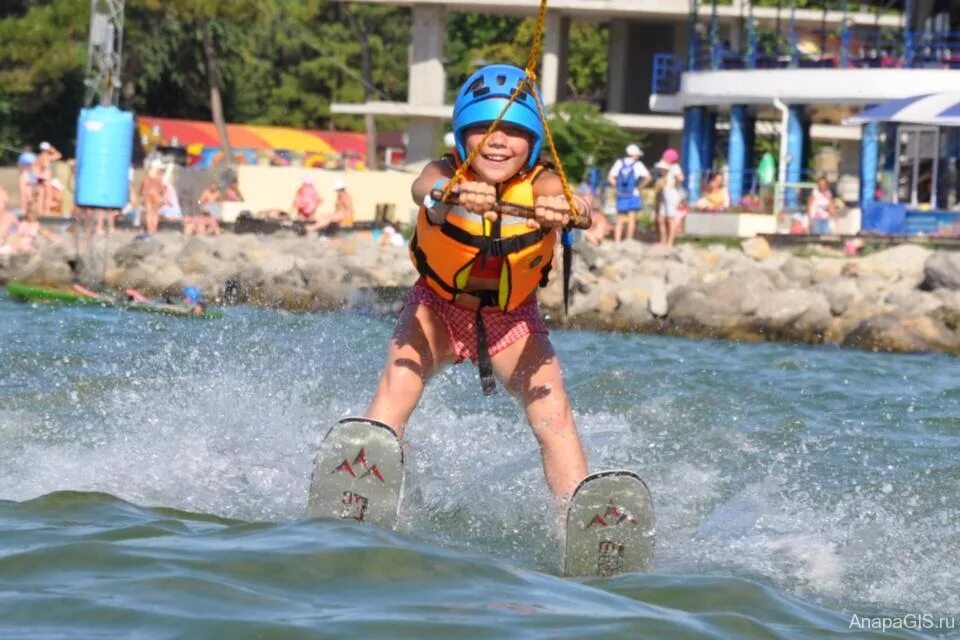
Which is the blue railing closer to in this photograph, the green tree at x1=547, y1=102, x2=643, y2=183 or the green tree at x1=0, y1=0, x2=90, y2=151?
the green tree at x1=547, y1=102, x2=643, y2=183

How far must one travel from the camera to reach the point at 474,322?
6.16 meters

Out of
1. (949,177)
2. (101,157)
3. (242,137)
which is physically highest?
(242,137)

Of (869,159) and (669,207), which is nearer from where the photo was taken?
(669,207)

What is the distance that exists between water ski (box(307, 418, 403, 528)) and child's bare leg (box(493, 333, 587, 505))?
579mm

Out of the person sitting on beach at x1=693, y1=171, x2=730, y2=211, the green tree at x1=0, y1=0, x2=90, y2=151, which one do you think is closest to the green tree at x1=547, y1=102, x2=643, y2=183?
the person sitting on beach at x1=693, y1=171, x2=730, y2=211

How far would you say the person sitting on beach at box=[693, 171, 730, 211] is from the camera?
26.5 m

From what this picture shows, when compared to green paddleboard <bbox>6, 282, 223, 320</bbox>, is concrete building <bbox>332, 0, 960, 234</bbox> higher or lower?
higher

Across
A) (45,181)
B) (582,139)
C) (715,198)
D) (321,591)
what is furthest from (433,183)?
(582,139)

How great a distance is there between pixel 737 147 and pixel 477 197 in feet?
87.4

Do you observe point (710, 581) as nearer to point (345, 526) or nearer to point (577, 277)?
point (345, 526)

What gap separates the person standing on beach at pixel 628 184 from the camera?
2069cm

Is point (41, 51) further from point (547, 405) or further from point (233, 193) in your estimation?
point (547, 405)

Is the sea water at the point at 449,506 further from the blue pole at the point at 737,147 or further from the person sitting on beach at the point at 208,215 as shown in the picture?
the blue pole at the point at 737,147

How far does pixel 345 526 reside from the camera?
5469mm
